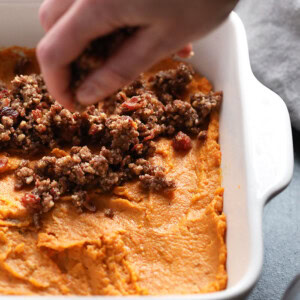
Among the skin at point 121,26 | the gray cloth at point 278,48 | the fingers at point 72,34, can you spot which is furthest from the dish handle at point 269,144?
the fingers at point 72,34

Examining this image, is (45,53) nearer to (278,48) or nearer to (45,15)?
(45,15)

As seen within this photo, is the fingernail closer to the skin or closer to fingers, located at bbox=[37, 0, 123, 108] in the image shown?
the skin

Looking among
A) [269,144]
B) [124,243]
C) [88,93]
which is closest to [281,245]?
[269,144]

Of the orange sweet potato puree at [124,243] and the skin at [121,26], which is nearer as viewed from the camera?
the skin at [121,26]

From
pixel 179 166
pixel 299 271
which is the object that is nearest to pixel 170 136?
pixel 179 166

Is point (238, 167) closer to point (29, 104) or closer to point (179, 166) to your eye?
point (179, 166)

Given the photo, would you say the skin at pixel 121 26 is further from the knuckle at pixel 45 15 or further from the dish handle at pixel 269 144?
the dish handle at pixel 269 144

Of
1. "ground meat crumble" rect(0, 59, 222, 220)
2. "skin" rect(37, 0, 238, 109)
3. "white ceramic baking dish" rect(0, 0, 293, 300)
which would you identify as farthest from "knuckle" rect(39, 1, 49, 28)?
"white ceramic baking dish" rect(0, 0, 293, 300)
